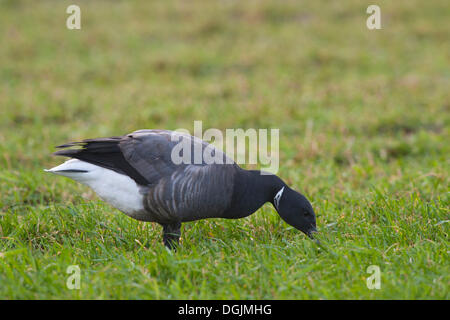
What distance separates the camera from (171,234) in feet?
12.7

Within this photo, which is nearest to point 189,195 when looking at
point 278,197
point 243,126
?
point 278,197

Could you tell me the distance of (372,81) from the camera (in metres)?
9.24

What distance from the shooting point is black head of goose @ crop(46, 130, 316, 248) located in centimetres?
366

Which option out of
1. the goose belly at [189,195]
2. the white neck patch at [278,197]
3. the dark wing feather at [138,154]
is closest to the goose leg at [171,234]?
the goose belly at [189,195]

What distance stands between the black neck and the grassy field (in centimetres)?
28

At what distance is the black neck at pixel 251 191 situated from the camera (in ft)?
12.6

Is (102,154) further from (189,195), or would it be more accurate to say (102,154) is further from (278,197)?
(278,197)

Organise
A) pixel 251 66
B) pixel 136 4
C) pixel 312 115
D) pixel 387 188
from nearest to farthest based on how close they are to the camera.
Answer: pixel 387 188, pixel 312 115, pixel 251 66, pixel 136 4

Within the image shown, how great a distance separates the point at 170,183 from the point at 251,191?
631 mm

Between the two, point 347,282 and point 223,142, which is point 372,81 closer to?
point 223,142

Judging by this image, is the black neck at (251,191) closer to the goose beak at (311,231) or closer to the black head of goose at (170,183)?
the black head of goose at (170,183)

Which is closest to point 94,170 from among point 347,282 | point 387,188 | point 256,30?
point 347,282

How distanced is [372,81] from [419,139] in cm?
276

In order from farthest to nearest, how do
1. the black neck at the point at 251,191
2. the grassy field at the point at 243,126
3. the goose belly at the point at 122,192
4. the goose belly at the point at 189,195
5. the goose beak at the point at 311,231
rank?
the goose beak at the point at 311,231 → the black neck at the point at 251,191 → the goose belly at the point at 122,192 → the goose belly at the point at 189,195 → the grassy field at the point at 243,126
